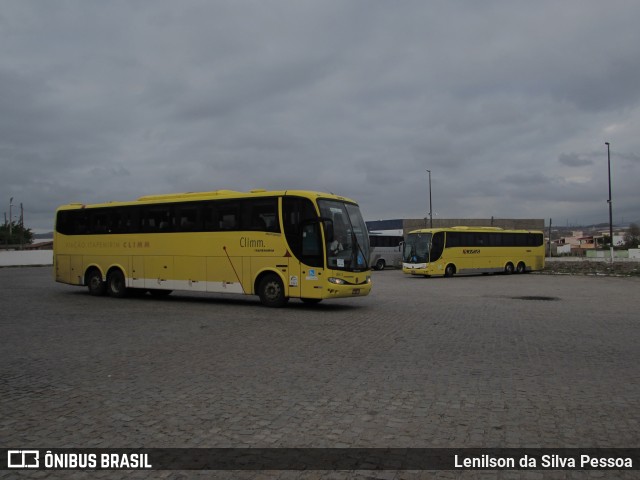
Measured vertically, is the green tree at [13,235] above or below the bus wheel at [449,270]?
above

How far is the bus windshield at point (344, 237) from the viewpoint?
51.6ft

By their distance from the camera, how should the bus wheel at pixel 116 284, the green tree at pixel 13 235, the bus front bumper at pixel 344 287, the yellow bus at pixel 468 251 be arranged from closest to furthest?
the bus front bumper at pixel 344 287 → the bus wheel at pixel 116 284 → the yellow bus at pixel 468 251 → the green tree at pixel 13 235

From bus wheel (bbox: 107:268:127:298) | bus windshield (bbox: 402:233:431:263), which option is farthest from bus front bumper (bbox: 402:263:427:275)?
bus wheel (bbox: 107:268:127:298)

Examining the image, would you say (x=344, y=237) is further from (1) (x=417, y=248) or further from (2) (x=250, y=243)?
(1) (x=417, y=248)

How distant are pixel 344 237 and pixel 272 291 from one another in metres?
2.63

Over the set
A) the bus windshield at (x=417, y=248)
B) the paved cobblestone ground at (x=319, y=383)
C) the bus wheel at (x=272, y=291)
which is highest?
the bus windshield at (x=417, y=248)

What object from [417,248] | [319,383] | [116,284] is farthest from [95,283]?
[417,248]

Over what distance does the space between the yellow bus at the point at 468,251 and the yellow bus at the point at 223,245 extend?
18890 mm

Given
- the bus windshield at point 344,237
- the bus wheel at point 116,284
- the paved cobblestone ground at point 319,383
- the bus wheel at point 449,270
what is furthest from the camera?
the bus wheel at point 449,270

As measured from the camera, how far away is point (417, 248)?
35.9 meters

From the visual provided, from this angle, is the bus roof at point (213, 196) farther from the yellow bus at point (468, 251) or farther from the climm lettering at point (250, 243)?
the yellow bus at point (468, 251)

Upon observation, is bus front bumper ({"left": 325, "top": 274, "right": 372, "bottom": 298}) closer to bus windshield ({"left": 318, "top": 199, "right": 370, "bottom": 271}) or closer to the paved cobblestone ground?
bus windshield ({"left": 318, "top": 199, "right": 370, "bottom": 271})

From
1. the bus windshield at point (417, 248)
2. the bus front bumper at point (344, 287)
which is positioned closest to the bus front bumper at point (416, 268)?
the bus windshield at point (417, 248)

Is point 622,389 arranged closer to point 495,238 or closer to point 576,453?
point 576,453
